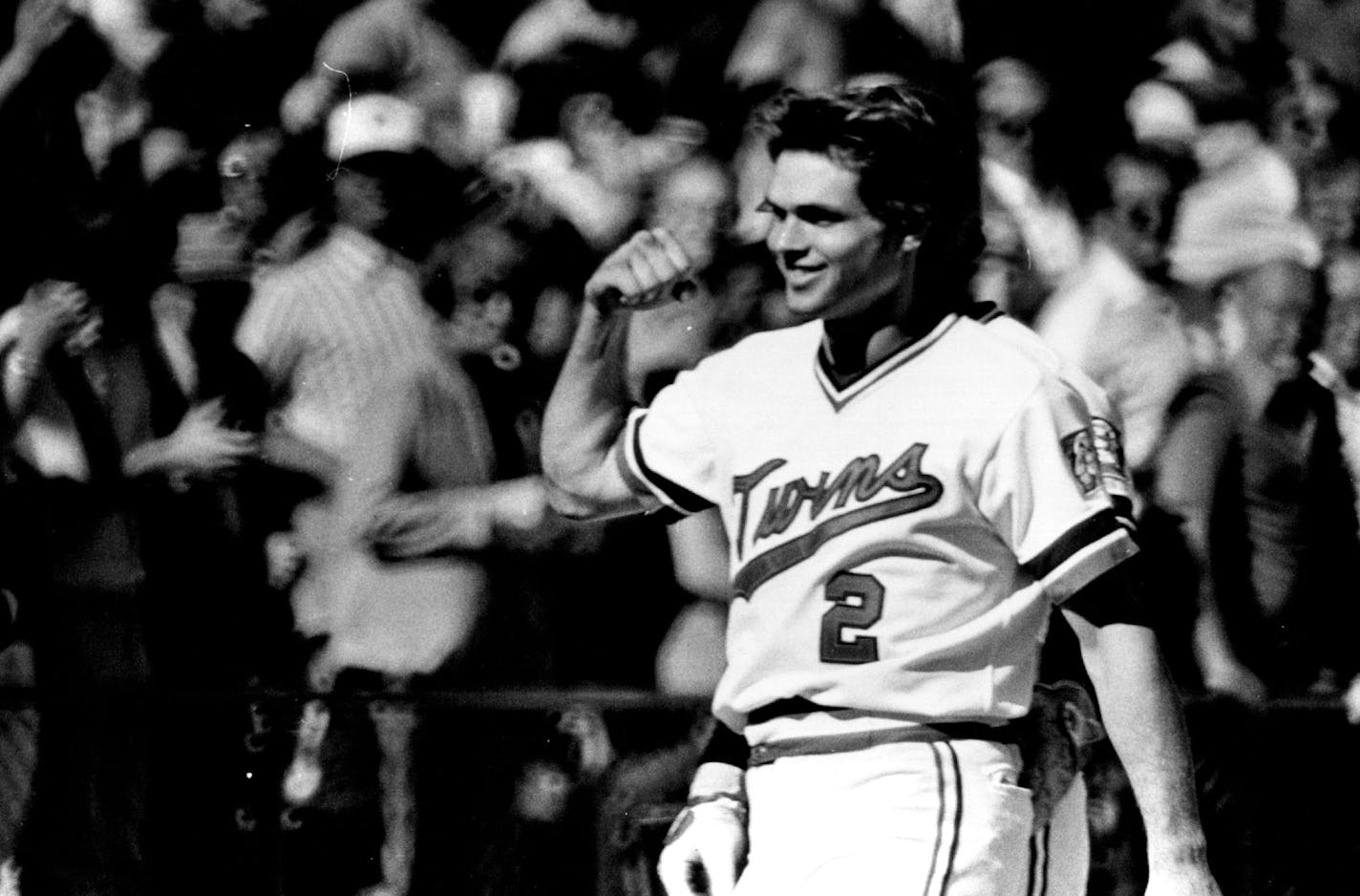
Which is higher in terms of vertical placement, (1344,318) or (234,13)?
(234,13)

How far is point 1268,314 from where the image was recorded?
3.61 m

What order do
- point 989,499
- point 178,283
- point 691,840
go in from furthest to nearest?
1. point 178,283
2. point 691,840
3. point 989,499

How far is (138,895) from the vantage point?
366cm

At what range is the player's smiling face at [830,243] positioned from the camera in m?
2.62

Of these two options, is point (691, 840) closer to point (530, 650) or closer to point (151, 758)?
point (530, 650)

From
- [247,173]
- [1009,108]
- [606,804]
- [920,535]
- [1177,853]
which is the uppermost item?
[1009,108]

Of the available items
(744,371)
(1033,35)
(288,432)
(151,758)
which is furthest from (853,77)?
(151,758)

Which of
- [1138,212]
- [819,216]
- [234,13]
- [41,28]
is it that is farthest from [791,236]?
[41,28]

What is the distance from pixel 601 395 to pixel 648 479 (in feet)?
0.74

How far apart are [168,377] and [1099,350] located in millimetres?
1620

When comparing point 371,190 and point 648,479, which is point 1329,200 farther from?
point 371,190

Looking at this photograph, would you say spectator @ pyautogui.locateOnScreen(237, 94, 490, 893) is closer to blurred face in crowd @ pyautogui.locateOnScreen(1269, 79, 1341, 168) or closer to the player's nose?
the player's nose

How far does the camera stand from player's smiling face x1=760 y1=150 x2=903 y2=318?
8.61ft

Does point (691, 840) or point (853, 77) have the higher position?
point (853, 77)
